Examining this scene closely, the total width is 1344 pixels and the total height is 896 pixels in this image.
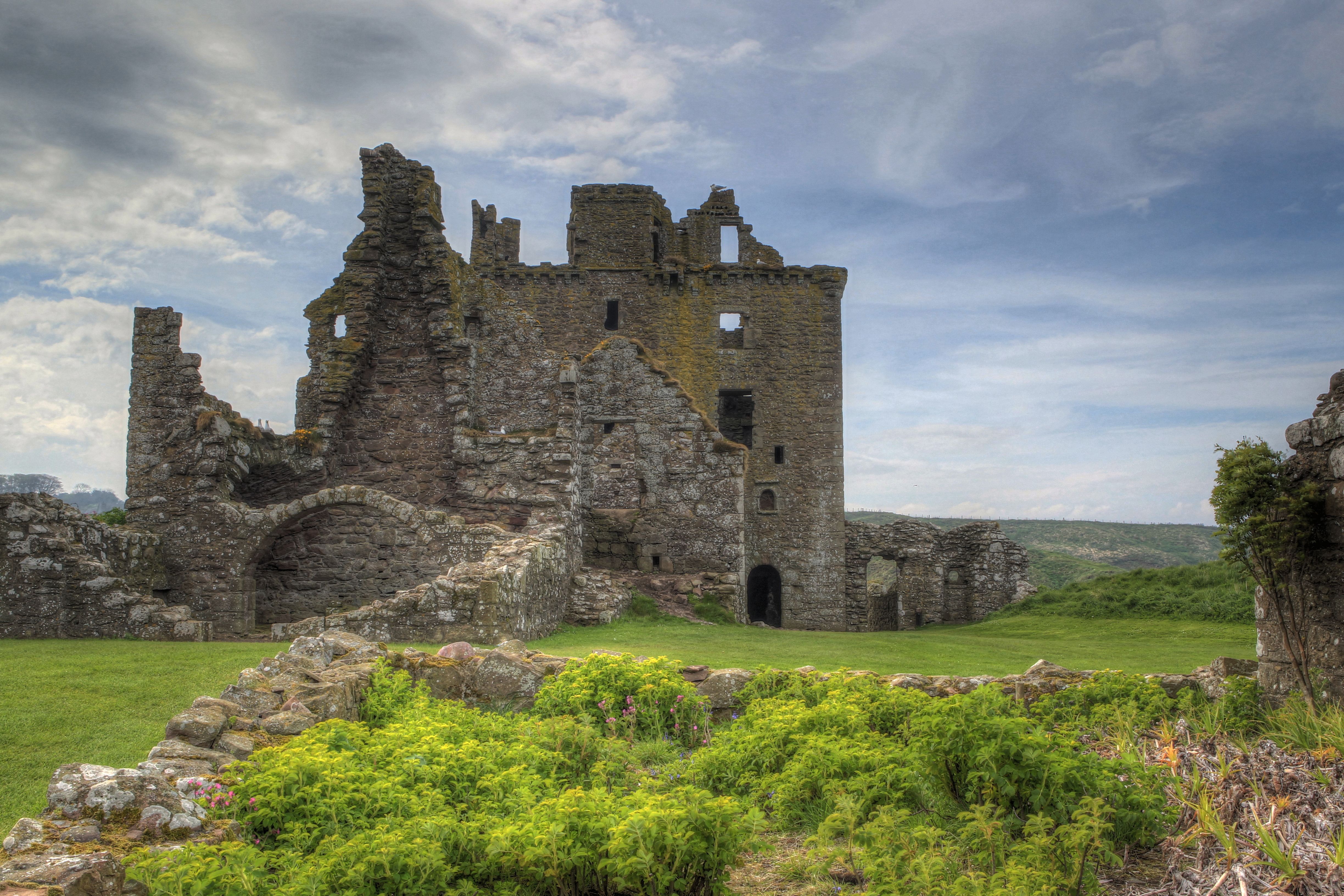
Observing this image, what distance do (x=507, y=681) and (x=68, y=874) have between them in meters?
4.71

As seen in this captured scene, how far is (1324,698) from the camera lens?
6.61 m

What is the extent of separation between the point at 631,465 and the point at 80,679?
13.5 m

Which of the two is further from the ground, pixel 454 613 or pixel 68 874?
pixel 454 613

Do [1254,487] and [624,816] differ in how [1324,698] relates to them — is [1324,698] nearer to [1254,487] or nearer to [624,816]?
[1254,487]

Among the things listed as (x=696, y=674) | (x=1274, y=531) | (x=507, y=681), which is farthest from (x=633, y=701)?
(x=1274, y=531)

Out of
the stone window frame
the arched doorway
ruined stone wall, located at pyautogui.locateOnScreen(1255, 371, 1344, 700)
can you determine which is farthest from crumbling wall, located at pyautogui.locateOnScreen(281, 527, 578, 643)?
the stone window frame

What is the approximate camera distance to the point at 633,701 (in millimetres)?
7367

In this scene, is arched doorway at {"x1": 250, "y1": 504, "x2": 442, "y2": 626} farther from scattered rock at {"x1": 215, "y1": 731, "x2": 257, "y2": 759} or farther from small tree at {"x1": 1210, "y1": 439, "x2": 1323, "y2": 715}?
small tree at {"x1": 1210, "y1": 439, "x2": 1323, "y2": 715}

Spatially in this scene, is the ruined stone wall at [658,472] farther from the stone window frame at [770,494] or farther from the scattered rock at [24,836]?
the scattered rock at [24,836]

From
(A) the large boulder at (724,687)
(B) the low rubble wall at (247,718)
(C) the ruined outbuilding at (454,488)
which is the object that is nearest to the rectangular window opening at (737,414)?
(C) the ruined outbuilding at (454,488)

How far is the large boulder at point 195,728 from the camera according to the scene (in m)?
5.24

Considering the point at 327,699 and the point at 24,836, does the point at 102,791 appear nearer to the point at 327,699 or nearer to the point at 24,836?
the point at 24,836

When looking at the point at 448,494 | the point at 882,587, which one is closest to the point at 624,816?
the point at 448,494

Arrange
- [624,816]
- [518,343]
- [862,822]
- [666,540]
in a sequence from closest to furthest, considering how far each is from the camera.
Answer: [624,816] < [862,822] < [666,540] < [518,343]
